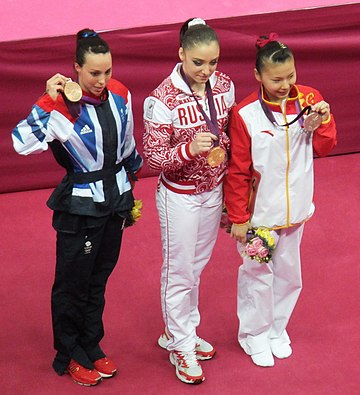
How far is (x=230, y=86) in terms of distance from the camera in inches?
144

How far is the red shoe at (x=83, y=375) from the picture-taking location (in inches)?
156

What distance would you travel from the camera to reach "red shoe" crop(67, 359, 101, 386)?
3.96 meters

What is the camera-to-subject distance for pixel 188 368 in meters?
3.96

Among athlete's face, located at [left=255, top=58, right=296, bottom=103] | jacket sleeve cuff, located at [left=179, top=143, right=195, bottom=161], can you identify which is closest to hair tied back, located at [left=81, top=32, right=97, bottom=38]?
jacket sleeve cuff, located at [left=179, top=143, right=195, bottom=161]

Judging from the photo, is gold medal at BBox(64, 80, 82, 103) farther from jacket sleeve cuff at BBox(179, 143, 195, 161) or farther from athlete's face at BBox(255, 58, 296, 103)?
athlete's face at BBox(255, 58, 296, 103)

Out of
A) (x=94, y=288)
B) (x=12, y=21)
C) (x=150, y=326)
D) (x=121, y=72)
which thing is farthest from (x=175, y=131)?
(x=12, y=21)

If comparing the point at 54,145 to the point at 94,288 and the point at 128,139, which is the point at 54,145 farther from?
the point at 94,288

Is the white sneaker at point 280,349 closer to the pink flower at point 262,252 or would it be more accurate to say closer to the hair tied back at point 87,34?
the pink flower at point 262,252

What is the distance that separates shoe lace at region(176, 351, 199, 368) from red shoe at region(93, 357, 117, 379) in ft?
0.96

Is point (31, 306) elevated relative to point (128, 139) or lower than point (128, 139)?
lower

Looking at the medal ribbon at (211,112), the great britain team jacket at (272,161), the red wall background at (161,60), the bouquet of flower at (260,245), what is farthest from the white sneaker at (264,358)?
the red wall background at (161,60)

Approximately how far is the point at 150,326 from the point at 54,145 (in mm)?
1154

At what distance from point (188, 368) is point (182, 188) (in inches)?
31.9

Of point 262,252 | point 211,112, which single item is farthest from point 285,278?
point 211,112
